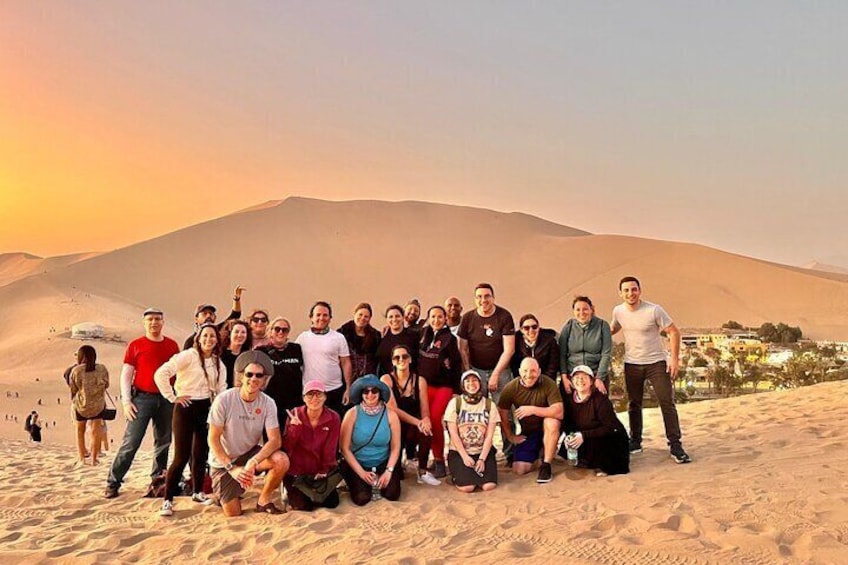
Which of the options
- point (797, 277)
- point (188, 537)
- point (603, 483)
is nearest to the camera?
point (188, 537)

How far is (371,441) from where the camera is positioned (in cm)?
569

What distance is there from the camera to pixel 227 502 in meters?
5.23

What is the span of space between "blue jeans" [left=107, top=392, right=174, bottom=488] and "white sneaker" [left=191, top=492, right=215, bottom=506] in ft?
2.39

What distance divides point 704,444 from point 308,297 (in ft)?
216

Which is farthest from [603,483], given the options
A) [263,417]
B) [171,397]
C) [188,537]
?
[171,397]

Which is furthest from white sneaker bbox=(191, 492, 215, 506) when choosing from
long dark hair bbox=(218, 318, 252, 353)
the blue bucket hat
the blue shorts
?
the blue shorts

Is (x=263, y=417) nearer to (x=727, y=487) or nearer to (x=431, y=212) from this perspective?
(x=727, y=487)

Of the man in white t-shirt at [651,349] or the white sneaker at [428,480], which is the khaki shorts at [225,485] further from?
the man in white t-shirt at [651,349]

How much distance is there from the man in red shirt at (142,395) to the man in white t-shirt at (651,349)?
13.8 feet

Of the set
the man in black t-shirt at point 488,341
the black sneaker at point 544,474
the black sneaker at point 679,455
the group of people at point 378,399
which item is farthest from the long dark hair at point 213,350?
the black sneaker at point 679,455

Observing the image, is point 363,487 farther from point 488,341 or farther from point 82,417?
point 82,417

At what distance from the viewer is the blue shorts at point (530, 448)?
621cm

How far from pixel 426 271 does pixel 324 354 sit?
72.1m

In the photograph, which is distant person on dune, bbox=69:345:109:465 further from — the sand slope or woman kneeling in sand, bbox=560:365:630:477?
woman kneeling in sand, bbox=560:365:630:477
